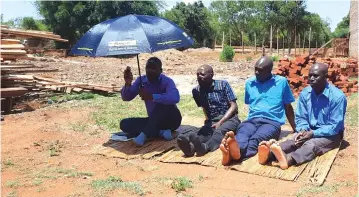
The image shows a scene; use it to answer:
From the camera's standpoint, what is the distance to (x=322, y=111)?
14.1 feet

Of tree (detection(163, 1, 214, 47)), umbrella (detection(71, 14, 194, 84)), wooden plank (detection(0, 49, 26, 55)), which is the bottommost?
wooden plank (detection(0, 49, 26, 55))

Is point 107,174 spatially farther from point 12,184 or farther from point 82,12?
point 82,12

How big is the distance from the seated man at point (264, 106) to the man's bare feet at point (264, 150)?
277mm

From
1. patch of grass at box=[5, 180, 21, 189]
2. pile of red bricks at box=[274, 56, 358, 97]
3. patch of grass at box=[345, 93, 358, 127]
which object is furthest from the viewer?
pile of red bricks at box=[274, 56, 358, 97]

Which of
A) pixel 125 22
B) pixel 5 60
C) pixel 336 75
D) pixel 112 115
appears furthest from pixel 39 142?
pixel 336 75

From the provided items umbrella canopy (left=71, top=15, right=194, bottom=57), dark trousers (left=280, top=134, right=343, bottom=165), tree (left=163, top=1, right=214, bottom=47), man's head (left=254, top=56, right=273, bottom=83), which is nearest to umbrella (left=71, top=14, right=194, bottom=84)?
umbrella canopy (left=71, top=15, right=194, bottom=57)

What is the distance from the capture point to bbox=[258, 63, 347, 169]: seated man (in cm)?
406

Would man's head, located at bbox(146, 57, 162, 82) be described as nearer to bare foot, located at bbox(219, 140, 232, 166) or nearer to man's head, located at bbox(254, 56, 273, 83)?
man's head, located at bbox(254, 56, 273, 83)

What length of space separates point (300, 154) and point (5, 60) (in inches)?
273

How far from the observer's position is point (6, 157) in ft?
16.3

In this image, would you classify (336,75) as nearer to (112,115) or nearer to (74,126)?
(112,115)

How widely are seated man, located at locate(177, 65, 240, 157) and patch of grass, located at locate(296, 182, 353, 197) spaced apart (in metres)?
1.32

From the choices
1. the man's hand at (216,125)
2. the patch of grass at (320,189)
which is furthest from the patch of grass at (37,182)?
the patch of grass at (320,189)

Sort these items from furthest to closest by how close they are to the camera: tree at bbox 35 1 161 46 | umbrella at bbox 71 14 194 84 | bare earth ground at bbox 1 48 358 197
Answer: tree at bbox 35 1 161 46, umbrella at bbox 71 14 194 84, bare earth ground at bbox 1 48 358 197
